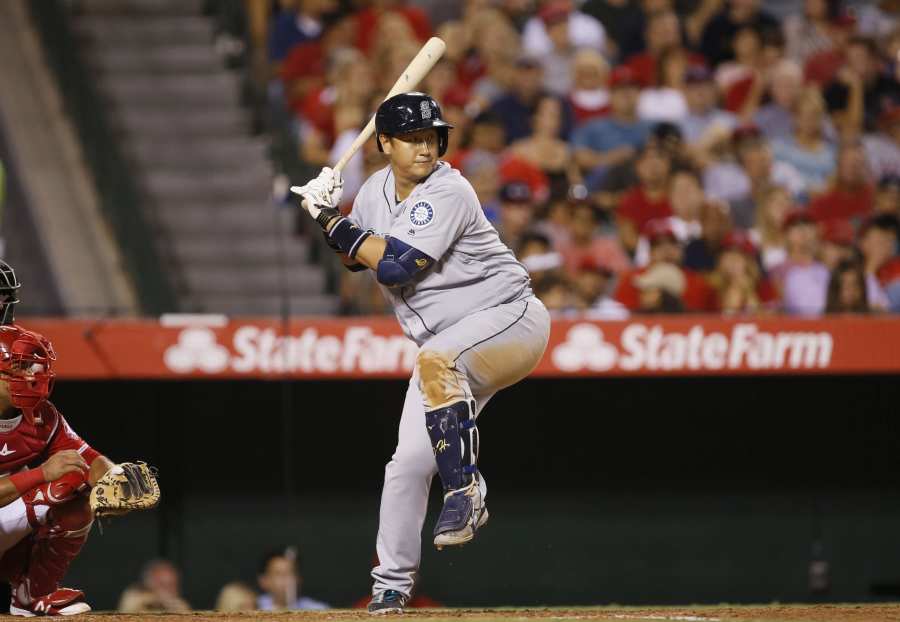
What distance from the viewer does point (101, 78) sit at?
30.8 ft

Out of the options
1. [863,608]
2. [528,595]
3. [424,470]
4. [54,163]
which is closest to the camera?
[424,470]

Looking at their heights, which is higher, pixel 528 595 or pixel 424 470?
pixel 424 470

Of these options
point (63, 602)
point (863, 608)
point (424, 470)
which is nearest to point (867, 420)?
point (863, 608)

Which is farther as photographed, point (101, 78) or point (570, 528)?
point (101, 78)

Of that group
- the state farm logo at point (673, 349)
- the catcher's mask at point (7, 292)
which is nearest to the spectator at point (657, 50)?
the state farm logo at point (673, 349)

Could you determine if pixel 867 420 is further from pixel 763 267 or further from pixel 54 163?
pixel 54 163

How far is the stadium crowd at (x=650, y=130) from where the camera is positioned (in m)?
7.62

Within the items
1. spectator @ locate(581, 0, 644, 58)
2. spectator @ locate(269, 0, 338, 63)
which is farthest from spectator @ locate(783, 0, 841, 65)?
spectator @ locate(269, 0, 338, 63)

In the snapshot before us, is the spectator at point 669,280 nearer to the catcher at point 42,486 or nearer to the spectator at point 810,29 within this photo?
the spectator at point 810,29

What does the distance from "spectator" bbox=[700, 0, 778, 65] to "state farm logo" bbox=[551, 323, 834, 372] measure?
2951 millimetres

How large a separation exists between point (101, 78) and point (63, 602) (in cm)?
541

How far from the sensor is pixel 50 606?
4621mm

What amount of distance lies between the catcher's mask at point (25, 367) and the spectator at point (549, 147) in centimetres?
431

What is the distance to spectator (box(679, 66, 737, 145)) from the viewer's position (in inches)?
349
